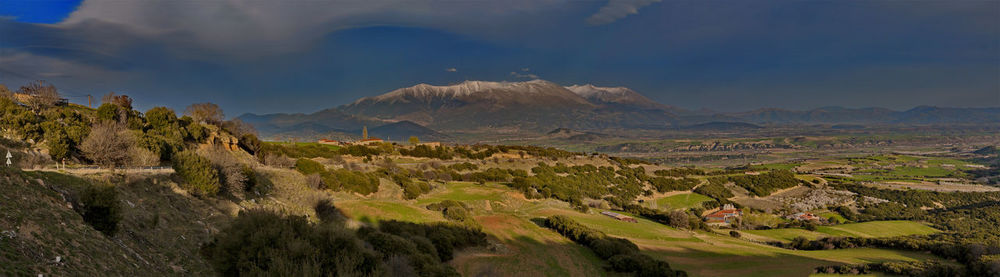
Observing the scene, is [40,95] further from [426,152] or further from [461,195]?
[426,152]

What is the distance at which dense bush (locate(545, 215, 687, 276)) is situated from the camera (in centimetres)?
1634

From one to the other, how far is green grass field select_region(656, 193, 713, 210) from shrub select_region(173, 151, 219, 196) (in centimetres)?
4664

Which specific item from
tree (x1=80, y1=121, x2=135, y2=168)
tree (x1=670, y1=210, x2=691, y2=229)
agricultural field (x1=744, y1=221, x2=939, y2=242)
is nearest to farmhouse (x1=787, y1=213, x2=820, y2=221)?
agricultural field (x1=744, y1=221, x2=939, y2=242)

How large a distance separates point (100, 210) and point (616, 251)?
18.0 m

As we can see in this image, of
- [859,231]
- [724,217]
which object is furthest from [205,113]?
[859,231]

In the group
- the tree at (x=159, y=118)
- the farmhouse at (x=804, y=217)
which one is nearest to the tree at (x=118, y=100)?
the tree at (x=159, y=118)

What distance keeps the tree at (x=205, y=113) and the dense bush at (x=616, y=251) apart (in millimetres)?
37338

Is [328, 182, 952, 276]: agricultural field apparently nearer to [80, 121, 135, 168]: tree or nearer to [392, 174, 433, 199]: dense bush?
[392, 174, 433, 199]: dense bush

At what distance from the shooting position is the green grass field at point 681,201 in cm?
5072

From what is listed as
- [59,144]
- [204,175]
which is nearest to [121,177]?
[204,175]

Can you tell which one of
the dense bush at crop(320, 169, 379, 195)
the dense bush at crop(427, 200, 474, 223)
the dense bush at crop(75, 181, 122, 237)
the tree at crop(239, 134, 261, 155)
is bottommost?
the dense bush at crop(427, 200, 474, 223)

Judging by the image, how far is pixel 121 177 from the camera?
48.6 feet

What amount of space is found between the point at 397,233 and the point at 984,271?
24781 millimetres

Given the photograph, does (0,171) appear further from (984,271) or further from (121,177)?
(984,271)
